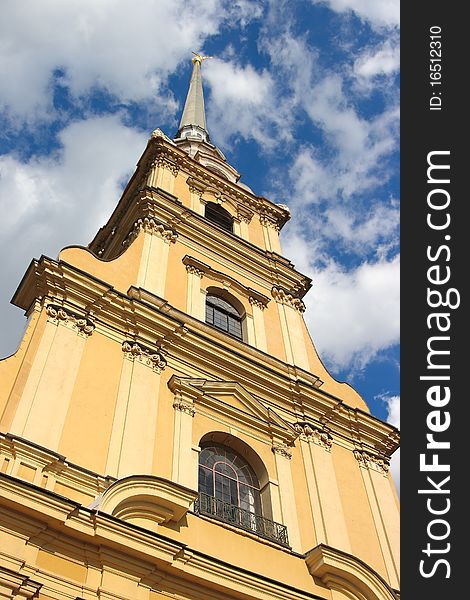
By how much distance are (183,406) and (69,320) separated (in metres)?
2.73

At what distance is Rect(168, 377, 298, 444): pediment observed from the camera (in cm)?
1398

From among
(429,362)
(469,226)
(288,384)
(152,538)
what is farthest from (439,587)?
(288,384)

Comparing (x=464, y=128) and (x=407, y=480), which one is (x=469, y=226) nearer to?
(x=464, y=128)

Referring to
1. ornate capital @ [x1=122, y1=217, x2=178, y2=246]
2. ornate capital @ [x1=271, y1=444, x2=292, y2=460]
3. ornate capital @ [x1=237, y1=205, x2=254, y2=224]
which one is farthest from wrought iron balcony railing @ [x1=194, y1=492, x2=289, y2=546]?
ornate capital @ [x1=237, y1=205, x2=254, y2=224]

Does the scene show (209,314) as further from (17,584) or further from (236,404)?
(17,584)

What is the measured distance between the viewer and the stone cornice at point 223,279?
17.9m

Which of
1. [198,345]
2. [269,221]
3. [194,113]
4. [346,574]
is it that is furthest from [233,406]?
[194,113]

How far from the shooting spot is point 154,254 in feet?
56.7

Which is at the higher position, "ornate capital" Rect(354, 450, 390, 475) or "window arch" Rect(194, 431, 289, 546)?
"ornate capital" Rect(354, 450, 390, 475)

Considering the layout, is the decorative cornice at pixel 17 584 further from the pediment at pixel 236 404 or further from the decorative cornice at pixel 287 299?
the decorative cornice at pixel 287 299

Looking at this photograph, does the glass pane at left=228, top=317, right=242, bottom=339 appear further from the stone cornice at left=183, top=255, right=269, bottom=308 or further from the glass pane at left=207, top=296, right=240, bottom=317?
the stone cornice at left=183, top=255, right=269, bottom=308

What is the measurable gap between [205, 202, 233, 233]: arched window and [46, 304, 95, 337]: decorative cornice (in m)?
8.92

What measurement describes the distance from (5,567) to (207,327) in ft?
26.8

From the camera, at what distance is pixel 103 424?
1220 cm
